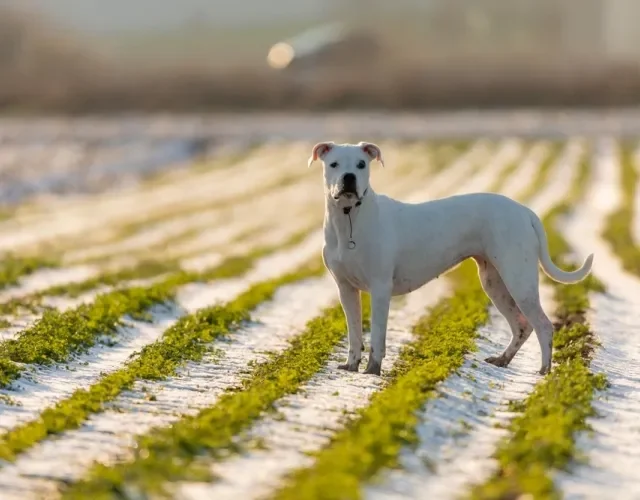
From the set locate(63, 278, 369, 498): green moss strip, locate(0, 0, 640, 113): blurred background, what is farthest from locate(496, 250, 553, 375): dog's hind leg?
locate(0, 0, 640, 113): blurred background

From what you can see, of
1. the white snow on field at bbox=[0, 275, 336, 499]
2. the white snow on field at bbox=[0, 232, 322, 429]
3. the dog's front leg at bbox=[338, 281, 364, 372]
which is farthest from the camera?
the dog's front leg at bbox=[338, 281, 364, 372]

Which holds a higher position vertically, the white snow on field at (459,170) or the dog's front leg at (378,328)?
the dog's front leg at (378,328)

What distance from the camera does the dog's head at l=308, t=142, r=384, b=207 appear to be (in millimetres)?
11844

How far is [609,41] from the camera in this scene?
205 ft

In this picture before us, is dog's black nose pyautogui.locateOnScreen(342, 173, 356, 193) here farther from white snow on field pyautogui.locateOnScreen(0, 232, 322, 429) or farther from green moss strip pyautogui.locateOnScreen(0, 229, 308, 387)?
green moss strip pyautogui.locateOnScreen(0, 229, 308, 387)

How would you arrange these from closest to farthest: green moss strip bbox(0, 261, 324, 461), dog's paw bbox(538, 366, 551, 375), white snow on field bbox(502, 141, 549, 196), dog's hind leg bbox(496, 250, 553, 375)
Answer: green moss strip bbox(0, 261, 324, 461), dog's paw bbox(538, 366, 551, 375), dog's hind leg bbox(496, 250, 553, 375), white snow on field bbox(502, 141, 549, 196)

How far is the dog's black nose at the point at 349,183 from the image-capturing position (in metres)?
11.8

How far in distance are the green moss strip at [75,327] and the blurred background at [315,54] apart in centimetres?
4246

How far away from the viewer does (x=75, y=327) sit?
14047 millimetres

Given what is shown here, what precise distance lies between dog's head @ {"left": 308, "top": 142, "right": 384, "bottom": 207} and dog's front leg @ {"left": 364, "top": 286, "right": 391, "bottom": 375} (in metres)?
0.91

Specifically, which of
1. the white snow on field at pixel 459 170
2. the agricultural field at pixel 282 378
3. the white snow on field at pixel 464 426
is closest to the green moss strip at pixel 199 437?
the agricultural field at pixel 282 378

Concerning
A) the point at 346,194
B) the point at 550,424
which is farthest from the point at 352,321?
the point at 550,424

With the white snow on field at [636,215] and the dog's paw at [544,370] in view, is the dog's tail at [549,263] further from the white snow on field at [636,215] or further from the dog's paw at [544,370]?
the white snow on field at [636,215]

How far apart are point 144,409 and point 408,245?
3.48 meters
